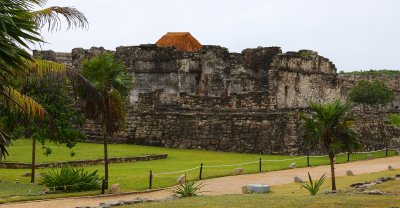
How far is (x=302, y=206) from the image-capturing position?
12.5 meters

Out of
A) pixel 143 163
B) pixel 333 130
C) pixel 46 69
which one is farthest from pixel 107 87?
pixel 333 130

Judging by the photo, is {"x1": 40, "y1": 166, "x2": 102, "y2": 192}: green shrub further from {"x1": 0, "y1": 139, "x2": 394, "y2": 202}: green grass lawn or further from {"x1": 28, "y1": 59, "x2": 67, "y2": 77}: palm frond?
{"x1": 28, "y1": 59, "x2": 67, "y2": 77}: palm frond

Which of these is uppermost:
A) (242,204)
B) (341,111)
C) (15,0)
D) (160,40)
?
(160,40)

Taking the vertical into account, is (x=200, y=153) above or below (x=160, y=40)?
below

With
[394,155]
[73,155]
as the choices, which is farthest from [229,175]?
[394,155]

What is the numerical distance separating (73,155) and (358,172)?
9.88 m

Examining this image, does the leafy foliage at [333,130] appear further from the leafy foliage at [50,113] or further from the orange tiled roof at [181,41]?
the orange tiled roof at [181,41]

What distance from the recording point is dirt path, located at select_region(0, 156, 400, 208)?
50.4ft

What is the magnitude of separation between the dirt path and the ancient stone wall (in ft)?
12.7

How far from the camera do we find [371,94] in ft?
172

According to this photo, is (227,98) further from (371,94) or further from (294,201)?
(371,94)

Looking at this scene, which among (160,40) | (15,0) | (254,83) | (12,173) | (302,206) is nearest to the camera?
(15,0)

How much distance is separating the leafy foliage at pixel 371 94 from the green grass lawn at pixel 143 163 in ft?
80.5

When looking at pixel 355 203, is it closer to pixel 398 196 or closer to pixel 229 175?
pixel 398 196
